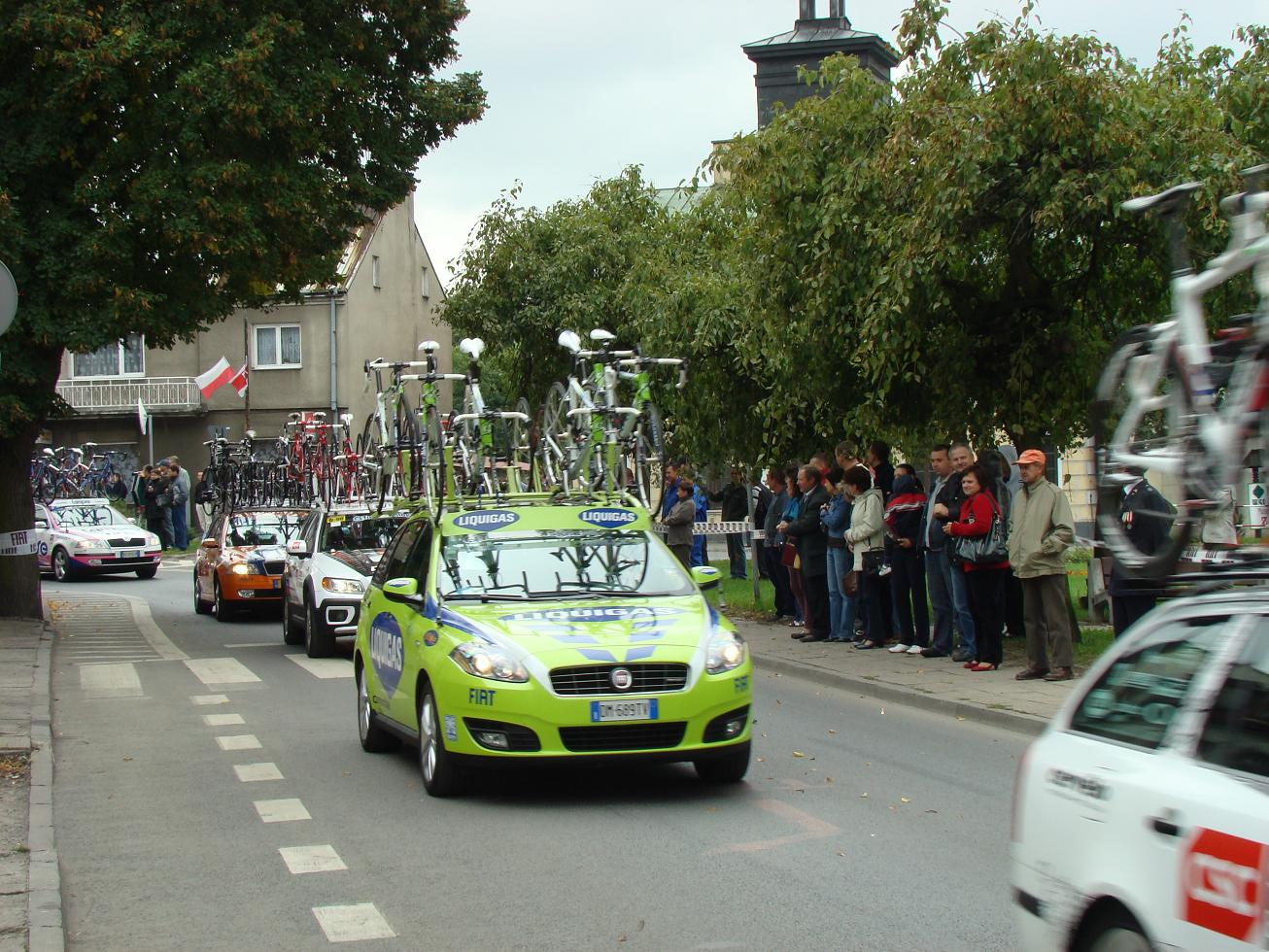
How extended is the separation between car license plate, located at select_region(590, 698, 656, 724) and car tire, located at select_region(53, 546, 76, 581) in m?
28.6

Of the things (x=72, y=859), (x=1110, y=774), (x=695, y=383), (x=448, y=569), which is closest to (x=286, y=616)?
(x=695, y=383)

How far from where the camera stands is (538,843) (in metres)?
8.34

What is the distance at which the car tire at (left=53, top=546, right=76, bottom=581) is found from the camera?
116ft

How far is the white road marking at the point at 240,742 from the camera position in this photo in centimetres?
1203

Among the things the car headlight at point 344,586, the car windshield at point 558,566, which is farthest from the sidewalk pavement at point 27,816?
the car headlight at point 344,586

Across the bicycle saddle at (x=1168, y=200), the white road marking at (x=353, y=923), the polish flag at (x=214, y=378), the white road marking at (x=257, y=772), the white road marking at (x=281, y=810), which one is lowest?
the white road marking at (x=257, y=772)

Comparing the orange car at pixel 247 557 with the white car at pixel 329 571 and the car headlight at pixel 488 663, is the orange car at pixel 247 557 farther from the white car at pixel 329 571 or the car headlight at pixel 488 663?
the car headlight at pixel 488 663

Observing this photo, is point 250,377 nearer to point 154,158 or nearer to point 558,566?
point 154,158

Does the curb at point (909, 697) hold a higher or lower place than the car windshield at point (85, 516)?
lower

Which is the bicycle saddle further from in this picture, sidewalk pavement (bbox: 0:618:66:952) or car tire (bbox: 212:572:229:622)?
car tire (bbox: 212:572:229:622)

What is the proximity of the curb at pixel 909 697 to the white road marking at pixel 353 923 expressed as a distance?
602cm

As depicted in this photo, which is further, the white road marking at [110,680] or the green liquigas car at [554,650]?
the white road marking at [110,680]

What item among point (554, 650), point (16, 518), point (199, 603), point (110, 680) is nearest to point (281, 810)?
point (554, 650)

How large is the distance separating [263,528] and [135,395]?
33.6 m
